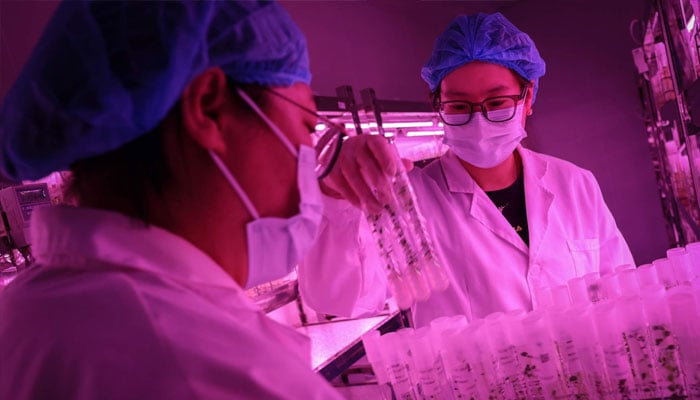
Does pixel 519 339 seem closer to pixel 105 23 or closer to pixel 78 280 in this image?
pixel 78 280

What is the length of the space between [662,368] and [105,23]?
1209 millimetres

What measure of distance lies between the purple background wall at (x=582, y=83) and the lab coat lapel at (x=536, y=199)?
3081 millimetres

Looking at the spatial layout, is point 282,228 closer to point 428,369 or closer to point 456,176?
point 428,369

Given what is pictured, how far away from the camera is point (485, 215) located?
6.56ft

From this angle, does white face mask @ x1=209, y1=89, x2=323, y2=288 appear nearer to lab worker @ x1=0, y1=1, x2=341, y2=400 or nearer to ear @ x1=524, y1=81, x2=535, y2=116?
lab worker @ x1=0, y1=1, x2=341, y2=400

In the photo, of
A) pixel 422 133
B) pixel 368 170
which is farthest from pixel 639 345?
pixel 422 133

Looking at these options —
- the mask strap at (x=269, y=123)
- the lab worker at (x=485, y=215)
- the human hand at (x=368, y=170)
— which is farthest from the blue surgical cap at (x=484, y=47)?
the mask strap at (x=269, y=123)

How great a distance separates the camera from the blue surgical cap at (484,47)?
6.14 feet

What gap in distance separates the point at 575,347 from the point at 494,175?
1.02m

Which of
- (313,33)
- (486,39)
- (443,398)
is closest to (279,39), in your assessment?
(443,398)

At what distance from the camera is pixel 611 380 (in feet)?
3.84

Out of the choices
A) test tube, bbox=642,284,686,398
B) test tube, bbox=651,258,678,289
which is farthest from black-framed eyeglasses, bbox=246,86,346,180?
test tube, bbox=651,258,678,289

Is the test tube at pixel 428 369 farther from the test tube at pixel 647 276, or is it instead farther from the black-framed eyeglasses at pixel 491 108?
the black-framed eyeglasses at pixel 491 108

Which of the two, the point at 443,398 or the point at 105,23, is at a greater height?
the point at 105,23
